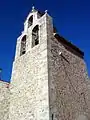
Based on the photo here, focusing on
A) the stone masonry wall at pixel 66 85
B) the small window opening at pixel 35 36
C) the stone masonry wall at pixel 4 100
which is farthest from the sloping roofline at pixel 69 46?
the stone masonry wall at pixel 4 100

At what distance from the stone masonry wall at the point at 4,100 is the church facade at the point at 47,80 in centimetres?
6

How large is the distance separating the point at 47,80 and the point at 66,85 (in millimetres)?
1513

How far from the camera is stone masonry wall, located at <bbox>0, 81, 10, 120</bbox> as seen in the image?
989cm

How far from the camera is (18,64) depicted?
10.7 metres

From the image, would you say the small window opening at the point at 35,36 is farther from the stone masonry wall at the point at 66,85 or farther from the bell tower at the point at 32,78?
the stone masonry wall at the point at 66,85

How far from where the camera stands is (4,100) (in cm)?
1039

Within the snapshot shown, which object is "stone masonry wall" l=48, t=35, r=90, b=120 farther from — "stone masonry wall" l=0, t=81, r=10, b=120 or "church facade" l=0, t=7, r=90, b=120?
"stone masonry wall" l=0, t=81, r=10, b=120

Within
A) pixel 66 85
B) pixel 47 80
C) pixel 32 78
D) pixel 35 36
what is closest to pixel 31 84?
pixel 32 78

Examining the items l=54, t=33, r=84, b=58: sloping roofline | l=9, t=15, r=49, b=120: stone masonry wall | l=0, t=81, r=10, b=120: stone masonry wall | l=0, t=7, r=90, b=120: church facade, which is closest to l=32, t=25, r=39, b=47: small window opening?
l=0, t=7, r=90, b=120: church facade

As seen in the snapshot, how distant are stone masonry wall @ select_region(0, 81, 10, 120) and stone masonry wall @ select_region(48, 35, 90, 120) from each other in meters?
3.53

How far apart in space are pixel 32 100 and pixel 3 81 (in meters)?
3.57

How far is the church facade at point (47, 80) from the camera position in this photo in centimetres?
781

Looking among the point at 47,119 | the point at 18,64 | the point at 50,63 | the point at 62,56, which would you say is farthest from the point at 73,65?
the point at 47,119

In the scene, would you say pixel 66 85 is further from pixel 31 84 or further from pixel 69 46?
pixel 69 46
